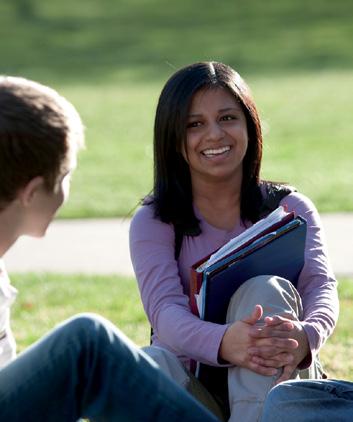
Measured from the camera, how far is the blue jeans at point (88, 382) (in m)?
3.10

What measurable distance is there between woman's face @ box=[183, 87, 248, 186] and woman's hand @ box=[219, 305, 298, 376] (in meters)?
0.66

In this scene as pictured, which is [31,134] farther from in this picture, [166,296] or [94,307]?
[94,307]

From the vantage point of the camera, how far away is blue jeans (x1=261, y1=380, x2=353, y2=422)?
11.9 ft

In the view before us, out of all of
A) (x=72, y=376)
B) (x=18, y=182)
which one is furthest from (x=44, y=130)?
(x=72, y=376)

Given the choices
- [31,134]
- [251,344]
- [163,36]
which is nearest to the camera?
[31,134]

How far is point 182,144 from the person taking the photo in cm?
432

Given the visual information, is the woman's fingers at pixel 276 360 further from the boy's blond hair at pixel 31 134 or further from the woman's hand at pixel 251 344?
the boy's blond hair at pixel 31 134

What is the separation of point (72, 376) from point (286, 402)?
0.79 m

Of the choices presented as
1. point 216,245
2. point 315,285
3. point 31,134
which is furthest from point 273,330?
point 31,134

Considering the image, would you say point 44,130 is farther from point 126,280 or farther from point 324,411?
point 126,280

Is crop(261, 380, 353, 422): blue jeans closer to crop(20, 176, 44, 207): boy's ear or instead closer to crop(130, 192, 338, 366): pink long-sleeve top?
crop(130, 192, 338, 366): pink long-sleeve top

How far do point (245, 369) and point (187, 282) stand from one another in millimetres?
517

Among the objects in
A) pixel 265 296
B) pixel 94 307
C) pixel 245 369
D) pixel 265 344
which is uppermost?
pixel 265 296

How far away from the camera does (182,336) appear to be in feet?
13.3
